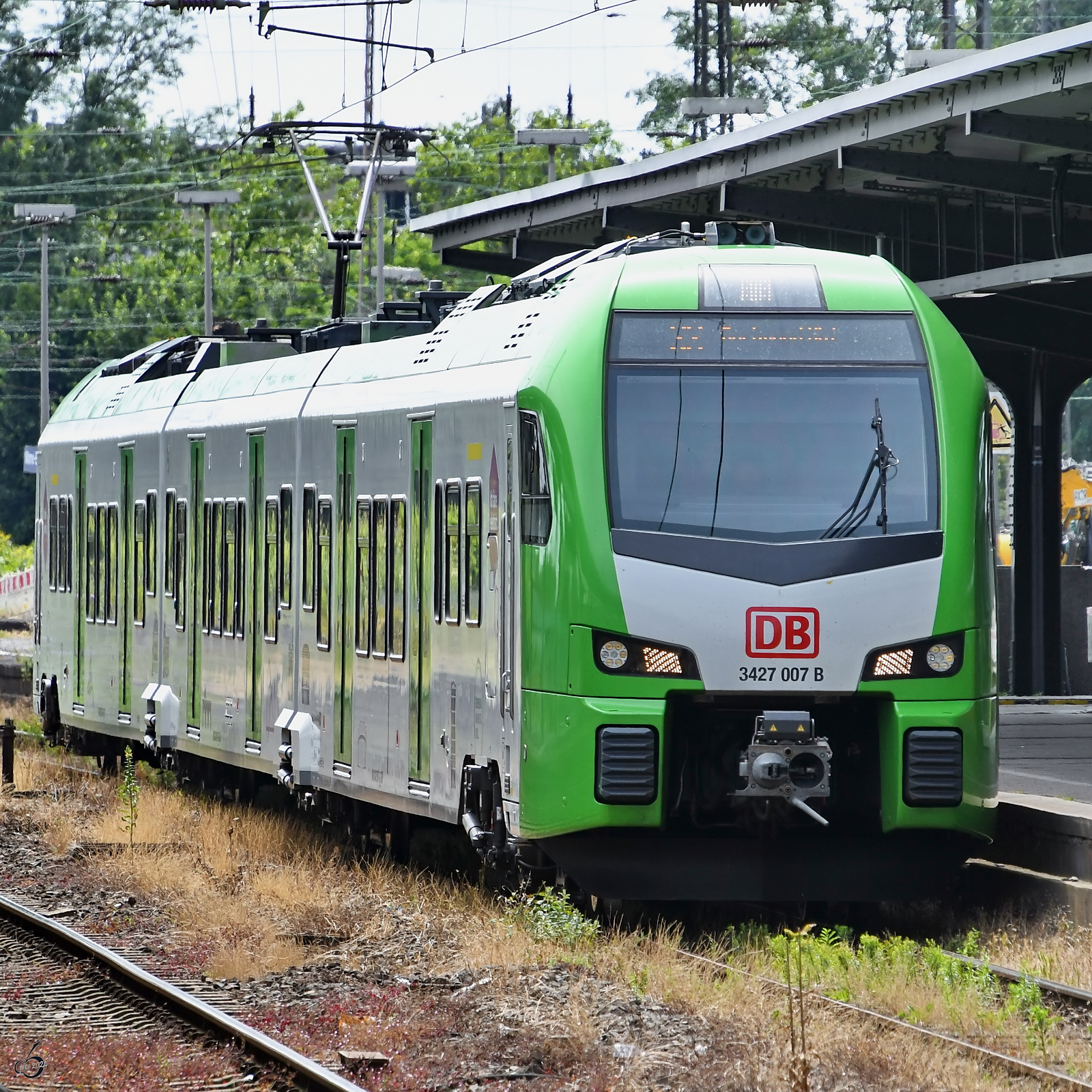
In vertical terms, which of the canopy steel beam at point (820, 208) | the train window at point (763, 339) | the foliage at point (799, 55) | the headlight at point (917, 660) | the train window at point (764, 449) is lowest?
the headlight at point (917, 660)

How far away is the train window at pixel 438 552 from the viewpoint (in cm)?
1321

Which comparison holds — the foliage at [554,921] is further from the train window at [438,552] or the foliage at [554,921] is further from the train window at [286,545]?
the train window at [286,545]

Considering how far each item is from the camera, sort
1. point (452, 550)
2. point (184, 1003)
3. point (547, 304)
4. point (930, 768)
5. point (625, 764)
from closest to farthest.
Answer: point (184, 1003) < point (625, 764) < point (930, 768) < point (547, 304) < point (452, 550)

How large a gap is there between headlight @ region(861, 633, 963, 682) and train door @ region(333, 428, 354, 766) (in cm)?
438

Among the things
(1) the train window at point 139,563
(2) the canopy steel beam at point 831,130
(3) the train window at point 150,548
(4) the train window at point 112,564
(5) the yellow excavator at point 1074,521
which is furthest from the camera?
(5) the yellow excavator at point 1074,521

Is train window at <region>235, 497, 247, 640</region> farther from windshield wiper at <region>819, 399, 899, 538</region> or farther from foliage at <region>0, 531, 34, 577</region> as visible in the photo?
foliage at <region>0, 531, 34, 577</region>

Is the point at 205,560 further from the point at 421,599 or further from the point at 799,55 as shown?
the point at 799,55

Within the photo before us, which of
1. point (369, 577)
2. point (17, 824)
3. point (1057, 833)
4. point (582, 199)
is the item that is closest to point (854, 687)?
point (1057, 833)

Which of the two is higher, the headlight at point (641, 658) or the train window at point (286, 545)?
the train window at point (286, 545)

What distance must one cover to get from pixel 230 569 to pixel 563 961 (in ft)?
24.0

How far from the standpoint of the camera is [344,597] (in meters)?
15.0

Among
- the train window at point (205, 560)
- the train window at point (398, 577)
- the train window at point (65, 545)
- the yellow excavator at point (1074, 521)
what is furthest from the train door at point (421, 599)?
the yellow excavator at point (1074, 521)

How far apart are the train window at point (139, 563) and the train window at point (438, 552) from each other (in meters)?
7.24

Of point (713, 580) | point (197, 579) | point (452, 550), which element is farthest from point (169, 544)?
point (713, 580)
